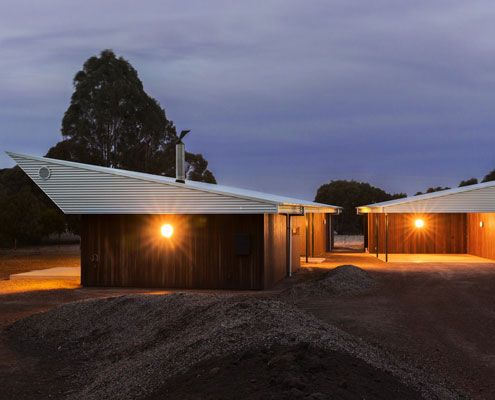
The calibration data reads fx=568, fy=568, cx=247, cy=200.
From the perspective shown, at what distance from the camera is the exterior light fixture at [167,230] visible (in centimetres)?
1655

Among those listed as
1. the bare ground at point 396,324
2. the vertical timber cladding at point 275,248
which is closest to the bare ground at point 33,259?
the bare ground at point 396,324

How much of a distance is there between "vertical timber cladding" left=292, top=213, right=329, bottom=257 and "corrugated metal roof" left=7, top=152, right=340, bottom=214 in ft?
22.4

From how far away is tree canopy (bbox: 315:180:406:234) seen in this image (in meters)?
62.7

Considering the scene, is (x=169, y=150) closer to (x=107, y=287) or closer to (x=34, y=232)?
(x=34, y=232)

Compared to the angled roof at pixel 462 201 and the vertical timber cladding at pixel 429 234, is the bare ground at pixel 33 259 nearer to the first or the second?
the angled roof at pixel 462 201

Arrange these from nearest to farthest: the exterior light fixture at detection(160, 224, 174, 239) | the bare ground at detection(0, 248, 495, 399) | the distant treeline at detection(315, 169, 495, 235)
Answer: the bare ground at detection(0, 248, 495, 399)
the exterior light fixture at detection(160, 224, 174, 239)
the distant treeline at detection(315, 169, 495, 235)

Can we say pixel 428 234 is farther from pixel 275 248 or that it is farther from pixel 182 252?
pixel 182 252

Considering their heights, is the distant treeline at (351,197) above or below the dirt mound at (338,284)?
above

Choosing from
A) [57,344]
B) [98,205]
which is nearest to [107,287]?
[98,205]

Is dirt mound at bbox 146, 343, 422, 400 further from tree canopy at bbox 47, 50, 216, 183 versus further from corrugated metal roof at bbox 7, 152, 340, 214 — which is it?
tree canopy at bbox 47, 50, 216, 183

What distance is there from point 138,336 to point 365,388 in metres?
5.11

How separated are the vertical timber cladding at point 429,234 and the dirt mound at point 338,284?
12.0 m

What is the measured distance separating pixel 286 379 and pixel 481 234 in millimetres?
22449

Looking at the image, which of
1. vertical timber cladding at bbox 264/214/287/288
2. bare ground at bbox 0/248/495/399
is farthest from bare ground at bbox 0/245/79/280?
vertical timber cladding at bbox 264/214/287/288
